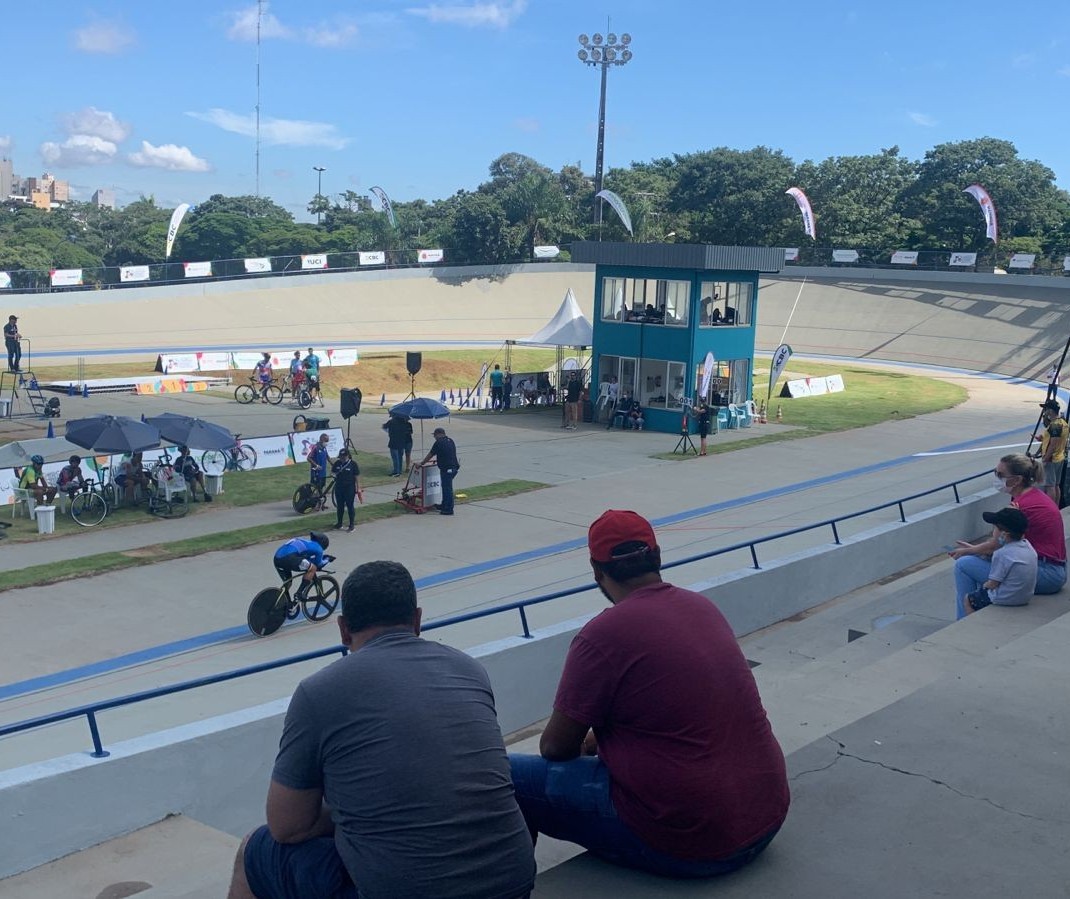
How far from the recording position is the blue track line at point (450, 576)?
10.6 metres

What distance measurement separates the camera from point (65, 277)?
48406 mm

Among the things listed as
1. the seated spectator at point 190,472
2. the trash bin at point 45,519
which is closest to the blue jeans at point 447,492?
the seated spectator at point 190,472

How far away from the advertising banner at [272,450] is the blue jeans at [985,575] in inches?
630

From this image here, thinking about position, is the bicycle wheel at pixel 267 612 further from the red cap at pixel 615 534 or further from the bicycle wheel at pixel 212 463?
the red cap at pixel 615 534

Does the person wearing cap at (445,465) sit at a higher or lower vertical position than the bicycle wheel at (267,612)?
higher

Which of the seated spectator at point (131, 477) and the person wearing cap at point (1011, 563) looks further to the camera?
the seated spectator at point (131, 477)

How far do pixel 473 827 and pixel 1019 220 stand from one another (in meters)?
73.5

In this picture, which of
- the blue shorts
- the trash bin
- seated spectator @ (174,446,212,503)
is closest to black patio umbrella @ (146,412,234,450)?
seated spectator @ (174,446,212,503)

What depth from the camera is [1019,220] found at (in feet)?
223

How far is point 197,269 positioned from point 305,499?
38427 mm

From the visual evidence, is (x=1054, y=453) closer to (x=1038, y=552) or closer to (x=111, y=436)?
(x=1038, y=552)

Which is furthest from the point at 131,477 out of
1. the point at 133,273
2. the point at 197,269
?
the point at 197,269

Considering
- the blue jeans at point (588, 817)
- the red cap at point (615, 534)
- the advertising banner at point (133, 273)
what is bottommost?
the blue jeans at point (588, 817)

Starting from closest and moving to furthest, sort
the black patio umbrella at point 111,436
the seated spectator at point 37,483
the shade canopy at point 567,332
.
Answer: the seated spectator at point 37,483
the black patio umbrella at point 111,436
the shade canopy at point 567,332
